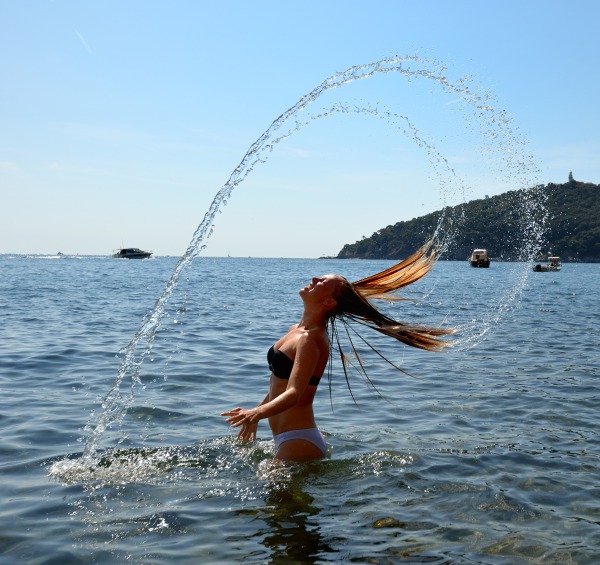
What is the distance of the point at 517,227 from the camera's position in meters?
155

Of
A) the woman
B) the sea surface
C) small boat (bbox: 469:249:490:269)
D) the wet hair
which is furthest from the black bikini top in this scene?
small boat (bbox: 469:249:490:269)

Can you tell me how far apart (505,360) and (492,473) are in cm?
893

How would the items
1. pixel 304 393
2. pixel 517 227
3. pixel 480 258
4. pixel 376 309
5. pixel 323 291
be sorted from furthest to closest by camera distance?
pixel 517 227, pixel 480 258, pixel 376 309, pixel 323 291, pixel 304 393

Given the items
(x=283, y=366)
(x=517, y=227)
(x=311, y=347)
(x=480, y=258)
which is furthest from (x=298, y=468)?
(x=517, y=227)

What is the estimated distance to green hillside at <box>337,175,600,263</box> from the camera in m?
110

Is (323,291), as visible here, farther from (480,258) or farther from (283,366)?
(480,258)

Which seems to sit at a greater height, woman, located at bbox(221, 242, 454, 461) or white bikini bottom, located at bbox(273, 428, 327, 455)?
woman, located at bbox(221, 242, 454, 461)

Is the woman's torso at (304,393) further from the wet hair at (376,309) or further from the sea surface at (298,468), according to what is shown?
the sea surface at (298,468)

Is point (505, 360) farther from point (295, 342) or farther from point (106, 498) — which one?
point (106, 498)

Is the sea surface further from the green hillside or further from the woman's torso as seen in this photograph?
the green hillside

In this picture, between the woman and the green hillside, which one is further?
the green hillside

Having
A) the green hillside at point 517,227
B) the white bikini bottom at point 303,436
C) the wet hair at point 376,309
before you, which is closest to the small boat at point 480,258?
the green hillside at point 517,227

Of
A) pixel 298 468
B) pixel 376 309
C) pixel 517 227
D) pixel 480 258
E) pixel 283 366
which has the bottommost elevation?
pixel 298 468

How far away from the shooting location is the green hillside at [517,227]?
361ft
